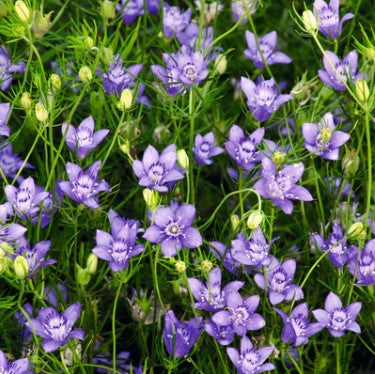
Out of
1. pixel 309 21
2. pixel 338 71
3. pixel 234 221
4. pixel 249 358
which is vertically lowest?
pixel 249 358

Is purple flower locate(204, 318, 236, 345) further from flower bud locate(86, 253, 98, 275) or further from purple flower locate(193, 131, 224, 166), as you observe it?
purple flower locate(193, 131, 224, 166)

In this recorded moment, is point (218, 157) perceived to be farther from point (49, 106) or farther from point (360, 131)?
point (49, 106)

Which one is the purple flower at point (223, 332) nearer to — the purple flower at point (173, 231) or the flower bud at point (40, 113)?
the purple flower at point (173, 231)

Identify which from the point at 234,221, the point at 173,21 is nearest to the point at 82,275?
the point at 234,221


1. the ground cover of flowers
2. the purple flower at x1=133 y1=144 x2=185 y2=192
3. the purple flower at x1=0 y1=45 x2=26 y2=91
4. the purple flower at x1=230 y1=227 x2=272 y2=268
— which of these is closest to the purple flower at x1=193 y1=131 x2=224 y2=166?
the ground cover of flowers

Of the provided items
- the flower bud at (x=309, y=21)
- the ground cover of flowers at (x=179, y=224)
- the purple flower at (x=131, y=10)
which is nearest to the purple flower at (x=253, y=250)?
the ground cover of flowers at (x=179, y=224)

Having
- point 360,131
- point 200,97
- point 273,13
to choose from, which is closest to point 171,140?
point 200,97

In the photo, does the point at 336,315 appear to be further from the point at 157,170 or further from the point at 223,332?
the point at 157,170
